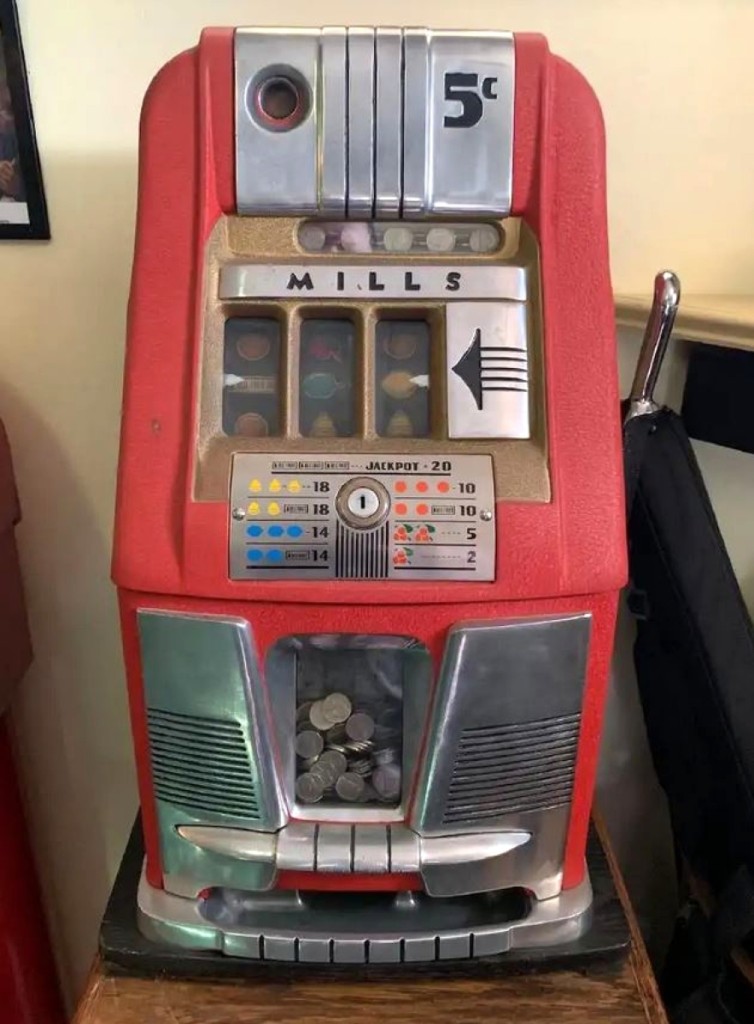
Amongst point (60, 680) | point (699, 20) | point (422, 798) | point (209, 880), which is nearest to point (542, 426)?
point (422, 798)

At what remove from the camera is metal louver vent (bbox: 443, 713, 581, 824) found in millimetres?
713

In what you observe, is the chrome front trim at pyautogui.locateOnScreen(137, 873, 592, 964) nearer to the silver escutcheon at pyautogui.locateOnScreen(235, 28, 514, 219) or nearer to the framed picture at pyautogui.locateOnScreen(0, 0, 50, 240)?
the silver escutcheon at pyautogui.locateOnScreen(235, 28, 514, 219)

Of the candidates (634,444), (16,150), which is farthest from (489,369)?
(16,150)

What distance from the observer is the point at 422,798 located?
0.72m

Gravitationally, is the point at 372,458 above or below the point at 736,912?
above

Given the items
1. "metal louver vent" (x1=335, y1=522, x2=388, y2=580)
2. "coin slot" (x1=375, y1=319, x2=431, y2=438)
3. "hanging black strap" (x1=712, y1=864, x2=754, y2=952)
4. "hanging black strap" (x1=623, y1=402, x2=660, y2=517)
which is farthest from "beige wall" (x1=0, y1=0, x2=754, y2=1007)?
"metal louver vent" (x1=335, y1=522, x2=388, y2=580)

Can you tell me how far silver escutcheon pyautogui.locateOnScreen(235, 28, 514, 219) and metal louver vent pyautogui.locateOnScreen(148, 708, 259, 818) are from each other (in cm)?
38

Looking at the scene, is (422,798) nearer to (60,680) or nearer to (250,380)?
(250,380)

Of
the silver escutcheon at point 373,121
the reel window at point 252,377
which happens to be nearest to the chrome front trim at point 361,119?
the silver escutcheon at point 373,121

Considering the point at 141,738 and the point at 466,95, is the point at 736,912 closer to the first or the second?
the point at 141,738

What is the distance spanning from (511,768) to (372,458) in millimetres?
254

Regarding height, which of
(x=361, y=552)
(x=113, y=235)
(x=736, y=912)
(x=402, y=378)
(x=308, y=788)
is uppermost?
(x=113, y=235)

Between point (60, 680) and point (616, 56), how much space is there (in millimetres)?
942

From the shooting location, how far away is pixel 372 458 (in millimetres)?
694
